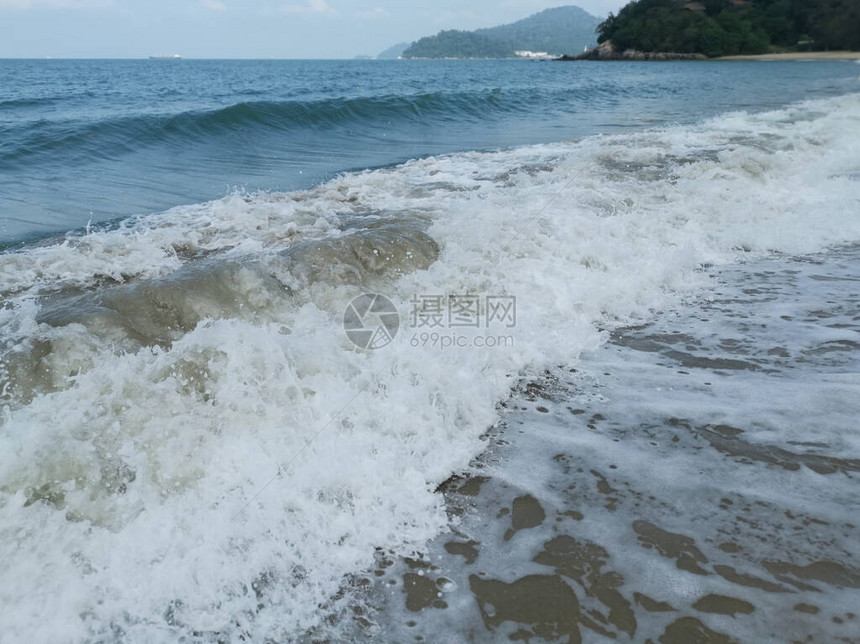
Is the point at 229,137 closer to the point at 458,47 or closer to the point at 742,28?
the point at 742,28

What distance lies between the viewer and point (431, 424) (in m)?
2.96

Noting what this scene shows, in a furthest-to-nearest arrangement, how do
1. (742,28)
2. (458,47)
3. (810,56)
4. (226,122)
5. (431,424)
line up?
(458,47)
(742,28)
(810,56)
(226,122)
(431,424)

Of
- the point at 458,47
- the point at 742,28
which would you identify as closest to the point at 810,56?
the point at 742,28

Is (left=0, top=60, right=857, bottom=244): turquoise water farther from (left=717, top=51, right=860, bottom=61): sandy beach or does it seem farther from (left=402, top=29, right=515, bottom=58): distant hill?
(left=402, top=29, right=515, bottom=58): distant hill

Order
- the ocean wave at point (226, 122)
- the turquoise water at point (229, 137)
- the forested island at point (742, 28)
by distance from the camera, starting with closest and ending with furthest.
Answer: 1. the turquoise water at point (229, 137)
2. the ocean wave at point (226, 122)
3. the forested island at point (742, 28)

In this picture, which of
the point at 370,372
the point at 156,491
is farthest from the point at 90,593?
the point at 370,372

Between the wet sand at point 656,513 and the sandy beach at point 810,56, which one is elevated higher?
the sandy beach at point 810,56

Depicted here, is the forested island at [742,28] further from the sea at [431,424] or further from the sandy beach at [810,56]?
the sea at [431,424]

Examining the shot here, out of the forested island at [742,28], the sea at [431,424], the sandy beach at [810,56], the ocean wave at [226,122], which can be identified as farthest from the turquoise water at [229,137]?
the forested island at [742,28]

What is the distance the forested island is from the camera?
68.7 metres

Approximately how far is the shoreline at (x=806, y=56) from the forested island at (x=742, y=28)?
5.52 feet

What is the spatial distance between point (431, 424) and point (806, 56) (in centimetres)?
8580

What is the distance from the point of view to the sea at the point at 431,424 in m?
2.02

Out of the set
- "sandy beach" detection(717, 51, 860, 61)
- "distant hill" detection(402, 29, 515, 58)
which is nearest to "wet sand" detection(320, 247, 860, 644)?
"sandy beach" detection(717, 51, 860, 61)
